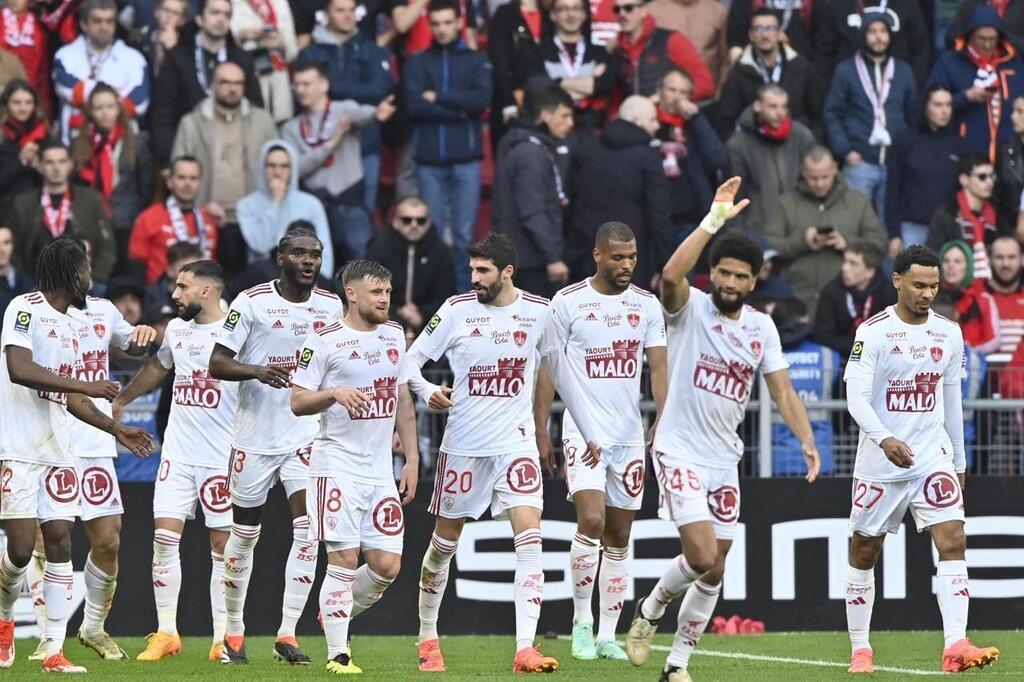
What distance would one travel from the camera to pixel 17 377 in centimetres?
1149

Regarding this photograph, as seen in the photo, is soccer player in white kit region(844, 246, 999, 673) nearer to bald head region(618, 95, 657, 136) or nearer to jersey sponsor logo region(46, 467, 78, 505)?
jersey sponsor logo region(46, 467, 78, 505)

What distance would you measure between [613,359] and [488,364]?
995mm

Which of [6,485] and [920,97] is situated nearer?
[6,485]

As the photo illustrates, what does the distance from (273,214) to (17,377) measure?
6.23 metres

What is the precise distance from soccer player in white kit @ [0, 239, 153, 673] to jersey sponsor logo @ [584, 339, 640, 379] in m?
3.29

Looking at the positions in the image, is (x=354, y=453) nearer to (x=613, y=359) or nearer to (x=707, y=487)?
(x=613, y=359)

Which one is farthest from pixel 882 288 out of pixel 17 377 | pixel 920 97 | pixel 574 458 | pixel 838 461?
pixel 17 377

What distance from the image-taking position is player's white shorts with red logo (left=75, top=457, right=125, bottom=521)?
12516 millimetres

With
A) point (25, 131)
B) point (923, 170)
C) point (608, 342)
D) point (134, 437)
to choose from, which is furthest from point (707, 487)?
point (25, 131)

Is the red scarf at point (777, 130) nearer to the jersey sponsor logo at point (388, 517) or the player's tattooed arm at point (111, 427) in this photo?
the jersey sponsor logo at point (388, 517)

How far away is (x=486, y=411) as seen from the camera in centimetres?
1207

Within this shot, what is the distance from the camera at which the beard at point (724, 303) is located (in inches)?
444

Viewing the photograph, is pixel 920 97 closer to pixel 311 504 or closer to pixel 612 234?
pixel 612 234

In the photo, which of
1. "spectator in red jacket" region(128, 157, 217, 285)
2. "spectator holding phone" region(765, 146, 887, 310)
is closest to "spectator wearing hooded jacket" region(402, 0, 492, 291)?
"spectator in red jacket" region(128, 157, 217, 285)
